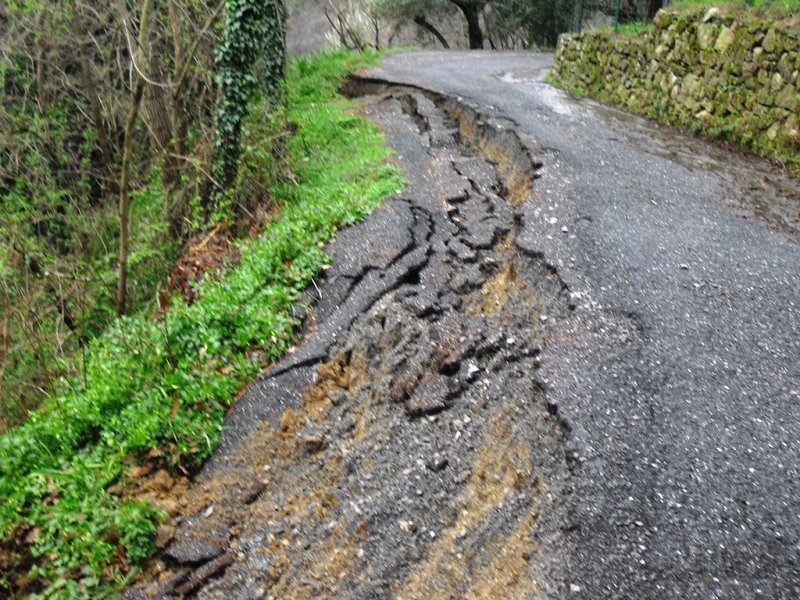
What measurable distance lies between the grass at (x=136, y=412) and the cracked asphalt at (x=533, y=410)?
0.28m

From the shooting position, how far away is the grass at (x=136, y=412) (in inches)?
191

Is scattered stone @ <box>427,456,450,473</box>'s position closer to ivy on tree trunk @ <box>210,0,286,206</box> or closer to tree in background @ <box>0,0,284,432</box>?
tree in background @ <box>0,0,284,432</box>

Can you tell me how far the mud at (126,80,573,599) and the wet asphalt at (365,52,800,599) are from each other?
8.1 inches

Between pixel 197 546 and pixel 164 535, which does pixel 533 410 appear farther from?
pixel 164 535

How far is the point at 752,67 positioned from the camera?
8656 mm

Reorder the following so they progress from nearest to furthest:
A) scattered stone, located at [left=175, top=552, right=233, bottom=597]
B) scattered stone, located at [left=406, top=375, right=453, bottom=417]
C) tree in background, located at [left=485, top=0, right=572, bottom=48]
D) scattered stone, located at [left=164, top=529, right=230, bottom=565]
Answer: scattered stone, located at [left=175, top=552, right=233, bottom=597], scattered stone, located at [left=164, top=529, right=230, bottom=565], scattered stone, located at [left=406, top=375, right=453, bottom=417], tree in background, located at [left=485, top=0, right=572, bottom=48]

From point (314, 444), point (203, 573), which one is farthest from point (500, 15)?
point (203, 573)

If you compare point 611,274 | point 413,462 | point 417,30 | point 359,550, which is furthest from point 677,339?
point 417,30

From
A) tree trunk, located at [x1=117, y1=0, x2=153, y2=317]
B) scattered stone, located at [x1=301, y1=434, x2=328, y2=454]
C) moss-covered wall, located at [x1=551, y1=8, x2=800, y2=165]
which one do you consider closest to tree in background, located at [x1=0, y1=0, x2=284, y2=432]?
tree trunk, located at [x1=117, y1=0, x2=153, y2=317]

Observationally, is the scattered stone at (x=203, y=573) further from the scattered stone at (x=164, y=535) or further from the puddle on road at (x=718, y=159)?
the puddle on road at (x=718, y=159)

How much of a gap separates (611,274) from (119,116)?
10.1m

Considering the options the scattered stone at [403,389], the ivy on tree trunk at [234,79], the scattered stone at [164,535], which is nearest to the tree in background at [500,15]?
the ivy on tree trunk at [234,79]

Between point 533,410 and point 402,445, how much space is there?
98 centimetres

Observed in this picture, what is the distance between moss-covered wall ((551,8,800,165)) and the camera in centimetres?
820
